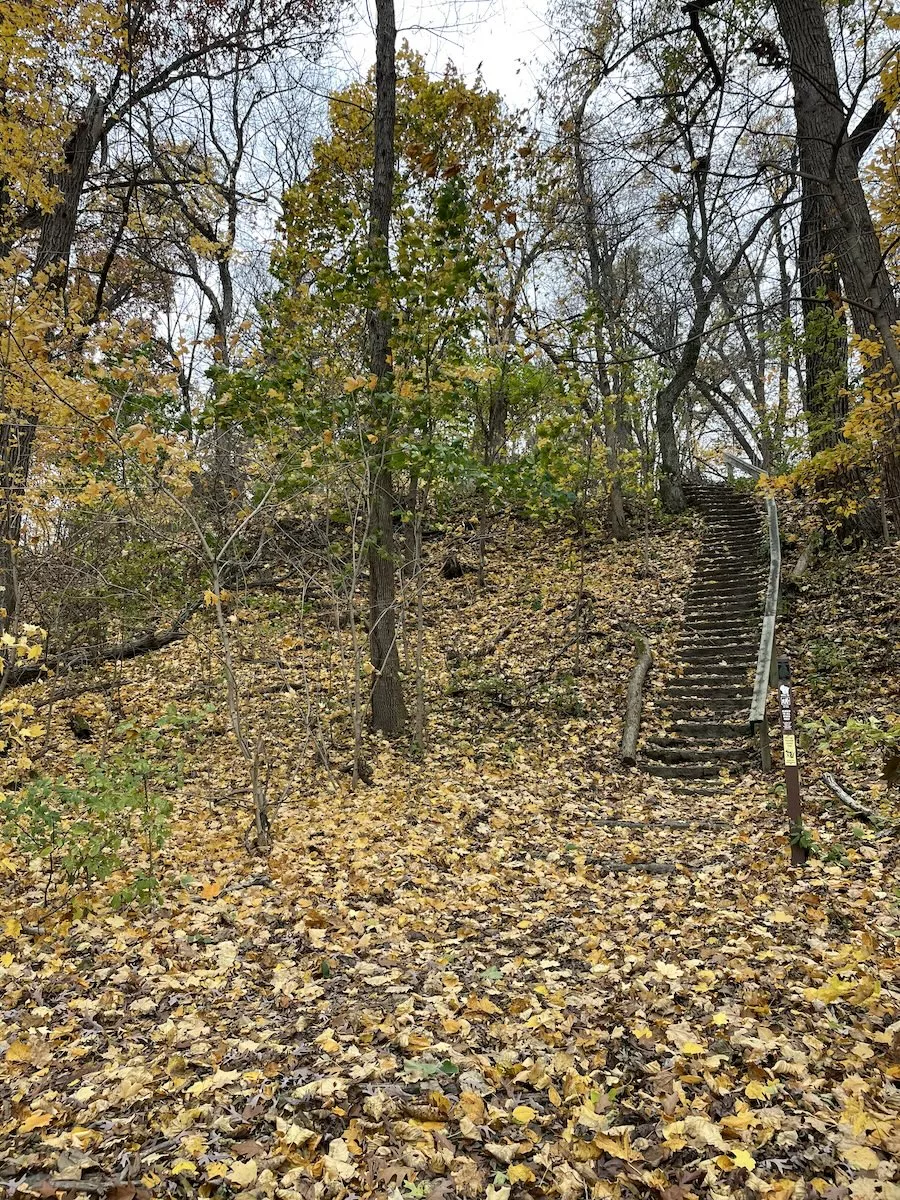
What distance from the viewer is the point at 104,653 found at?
1066 cm

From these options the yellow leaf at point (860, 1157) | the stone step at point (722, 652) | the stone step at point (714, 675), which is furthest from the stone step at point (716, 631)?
the yellow leaf at point (860, 1157)

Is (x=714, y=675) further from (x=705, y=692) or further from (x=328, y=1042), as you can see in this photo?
(x=328, y=1042)

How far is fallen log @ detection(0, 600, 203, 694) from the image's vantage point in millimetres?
9438

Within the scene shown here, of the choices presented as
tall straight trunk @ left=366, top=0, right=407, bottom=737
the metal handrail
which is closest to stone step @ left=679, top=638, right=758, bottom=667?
the metal handrail

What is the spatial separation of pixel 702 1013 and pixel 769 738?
16.6 ft

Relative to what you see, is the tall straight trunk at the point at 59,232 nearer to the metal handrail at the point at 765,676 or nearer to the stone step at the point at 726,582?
the metal handrail at the point at 765,676

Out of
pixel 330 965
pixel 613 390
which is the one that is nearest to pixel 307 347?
pixel 330 965

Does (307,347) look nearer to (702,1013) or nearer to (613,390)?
(702,1013)

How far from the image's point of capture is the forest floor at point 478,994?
8.17ft

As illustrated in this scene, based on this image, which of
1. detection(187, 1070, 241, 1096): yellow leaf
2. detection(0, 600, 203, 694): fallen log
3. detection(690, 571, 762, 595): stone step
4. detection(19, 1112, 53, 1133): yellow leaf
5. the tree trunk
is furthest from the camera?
the tree trunk

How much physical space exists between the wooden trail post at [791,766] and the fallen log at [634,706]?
2.80 meters

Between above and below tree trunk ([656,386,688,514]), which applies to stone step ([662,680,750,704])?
below

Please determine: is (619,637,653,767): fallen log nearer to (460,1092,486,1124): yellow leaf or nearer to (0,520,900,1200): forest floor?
(0,520,900,1200): forest floor

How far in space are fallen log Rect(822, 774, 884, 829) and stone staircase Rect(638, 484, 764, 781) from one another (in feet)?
4.46
